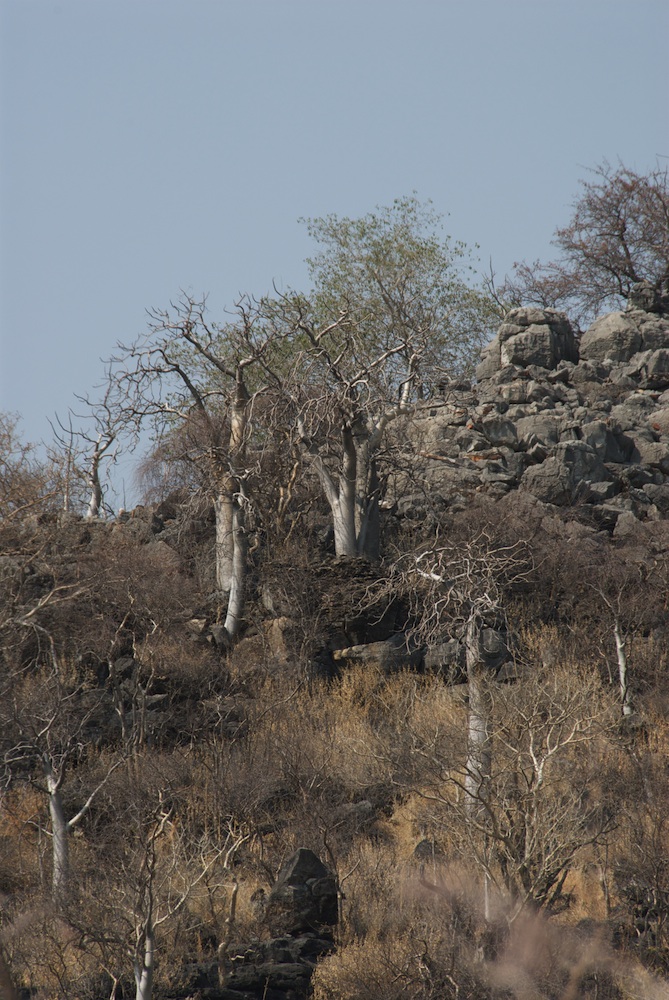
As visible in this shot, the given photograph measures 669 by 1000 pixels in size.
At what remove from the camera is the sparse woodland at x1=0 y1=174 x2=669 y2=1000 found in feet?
47.4

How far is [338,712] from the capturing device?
22.3 metres

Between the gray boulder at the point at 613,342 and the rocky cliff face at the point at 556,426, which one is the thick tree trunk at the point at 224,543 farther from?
the gray boulder at the point at 613,342

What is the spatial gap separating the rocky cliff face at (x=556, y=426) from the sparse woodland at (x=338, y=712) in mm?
169

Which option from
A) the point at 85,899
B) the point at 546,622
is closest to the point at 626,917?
the point at 85,899

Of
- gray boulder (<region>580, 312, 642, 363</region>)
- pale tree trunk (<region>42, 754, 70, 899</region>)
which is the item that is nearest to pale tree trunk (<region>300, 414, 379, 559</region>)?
pale tree trunk (<region>42, 754, 70, 899</region>)

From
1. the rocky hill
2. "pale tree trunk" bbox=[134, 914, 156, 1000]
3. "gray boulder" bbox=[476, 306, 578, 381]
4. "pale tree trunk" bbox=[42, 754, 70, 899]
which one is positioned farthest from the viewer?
"gray boulder" bbox=[476, 306, 578, 381]

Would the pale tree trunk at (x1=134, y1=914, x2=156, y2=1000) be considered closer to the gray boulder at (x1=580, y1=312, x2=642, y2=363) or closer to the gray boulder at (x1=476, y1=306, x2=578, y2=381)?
the gray boulder at (x1=476, y1=306, x2=578, y2=381)

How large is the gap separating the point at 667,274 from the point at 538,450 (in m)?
14.8

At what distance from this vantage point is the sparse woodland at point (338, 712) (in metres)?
14.5

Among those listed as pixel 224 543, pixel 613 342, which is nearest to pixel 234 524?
pixel 224 543

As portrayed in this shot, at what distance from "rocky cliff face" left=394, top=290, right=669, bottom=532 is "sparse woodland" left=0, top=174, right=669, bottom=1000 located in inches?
6.6

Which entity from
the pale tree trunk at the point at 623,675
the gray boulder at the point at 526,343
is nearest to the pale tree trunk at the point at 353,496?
the pale tree trunk at the point at 623,675

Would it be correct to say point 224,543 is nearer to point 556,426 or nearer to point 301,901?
point 556,426

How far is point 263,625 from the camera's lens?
2486 cm
